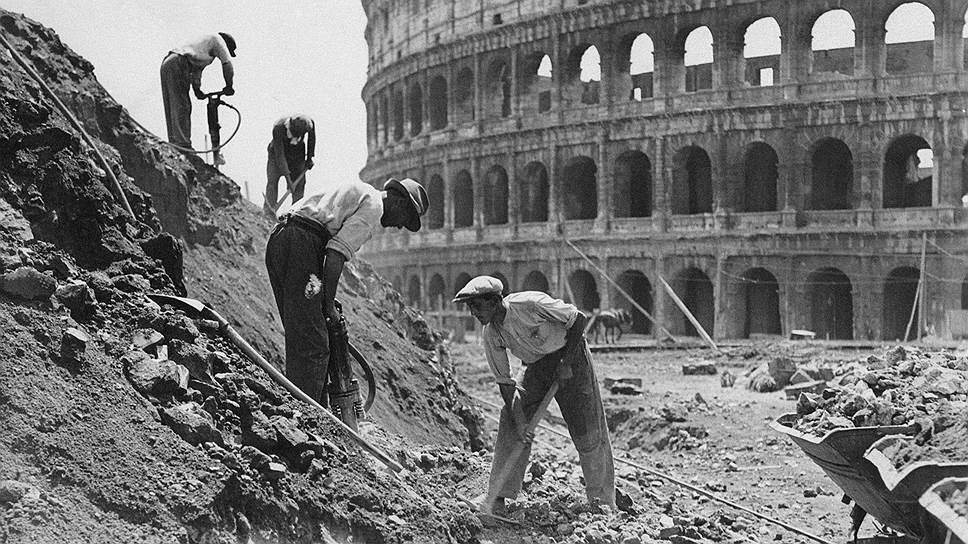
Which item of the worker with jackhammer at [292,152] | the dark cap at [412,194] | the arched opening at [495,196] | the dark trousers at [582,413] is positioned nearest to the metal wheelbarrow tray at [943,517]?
the dark trousers at [582,413]

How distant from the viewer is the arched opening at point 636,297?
30.8m

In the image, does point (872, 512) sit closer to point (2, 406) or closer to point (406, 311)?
point (2, 406)

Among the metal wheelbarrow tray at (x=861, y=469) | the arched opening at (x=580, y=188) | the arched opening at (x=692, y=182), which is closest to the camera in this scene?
the metal wheelbarrow tray at (x=861, y=469)

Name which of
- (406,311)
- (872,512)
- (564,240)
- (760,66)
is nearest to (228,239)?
(406,311)

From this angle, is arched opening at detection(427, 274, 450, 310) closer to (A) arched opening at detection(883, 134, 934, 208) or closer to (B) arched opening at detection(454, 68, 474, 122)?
(B) arched opening at detection(454, 68, 474, 122)

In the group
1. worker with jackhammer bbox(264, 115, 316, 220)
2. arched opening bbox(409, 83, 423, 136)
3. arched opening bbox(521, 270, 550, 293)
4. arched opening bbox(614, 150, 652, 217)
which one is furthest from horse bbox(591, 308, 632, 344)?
worker with jackhammer bbox(264, 115, 316, 220)

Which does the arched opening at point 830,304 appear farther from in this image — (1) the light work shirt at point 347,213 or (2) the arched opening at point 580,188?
(1) the light work shirt at point 347,213

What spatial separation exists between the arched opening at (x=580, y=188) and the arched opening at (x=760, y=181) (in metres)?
5.04

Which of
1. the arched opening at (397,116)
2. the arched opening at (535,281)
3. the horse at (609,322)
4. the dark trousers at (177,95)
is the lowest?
the horse at (609,322)

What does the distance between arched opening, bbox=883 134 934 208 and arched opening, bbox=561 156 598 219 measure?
9.00m

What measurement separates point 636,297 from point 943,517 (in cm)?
2738

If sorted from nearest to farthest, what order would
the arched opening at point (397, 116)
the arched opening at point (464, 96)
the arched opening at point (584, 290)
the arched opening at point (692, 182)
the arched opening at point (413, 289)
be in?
the arched opening at point (692, 182)
the arched opening at point (584, 290)
the arched opening at point (464, 96)
the arched opening at point (413, 289)
the arched opening at point (397, 116)

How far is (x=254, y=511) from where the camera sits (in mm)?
4633

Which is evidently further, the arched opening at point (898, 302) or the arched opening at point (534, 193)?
the arched opening at point (534, 193)
